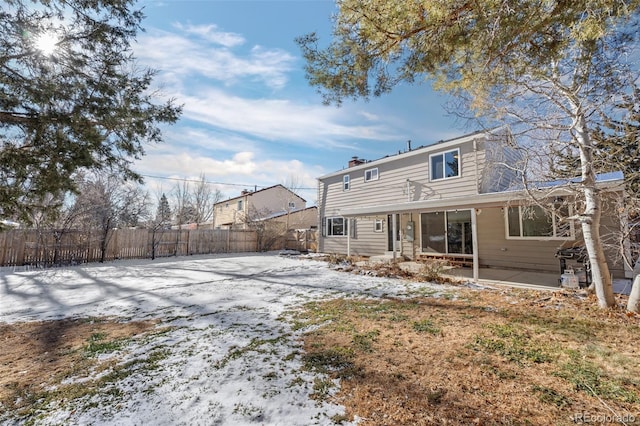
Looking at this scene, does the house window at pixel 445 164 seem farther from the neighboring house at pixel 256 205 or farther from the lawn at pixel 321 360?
the neighboring house at pixel 256 205

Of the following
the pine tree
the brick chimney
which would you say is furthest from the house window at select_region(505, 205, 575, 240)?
the pine tree

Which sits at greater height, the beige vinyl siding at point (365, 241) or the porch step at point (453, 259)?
the beige vinyl siding at point (365, 241)

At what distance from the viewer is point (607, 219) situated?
7.33 metres

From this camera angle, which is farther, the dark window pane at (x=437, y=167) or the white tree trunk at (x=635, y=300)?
the dark window pane at (x=437, y=167)

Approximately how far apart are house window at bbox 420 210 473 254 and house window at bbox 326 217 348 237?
14.6 ft

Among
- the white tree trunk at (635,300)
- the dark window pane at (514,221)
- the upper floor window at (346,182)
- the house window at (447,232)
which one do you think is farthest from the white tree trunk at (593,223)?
the upper floor window at (346,182)

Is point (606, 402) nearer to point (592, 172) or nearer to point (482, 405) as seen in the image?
point (482, 405)

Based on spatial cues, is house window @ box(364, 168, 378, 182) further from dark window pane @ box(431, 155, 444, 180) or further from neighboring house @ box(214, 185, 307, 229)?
neighboring house @ box(214, 185, 307, 229)

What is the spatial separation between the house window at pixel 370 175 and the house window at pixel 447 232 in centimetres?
302

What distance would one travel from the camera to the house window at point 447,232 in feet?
33.1

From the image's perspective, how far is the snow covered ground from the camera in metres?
2.26

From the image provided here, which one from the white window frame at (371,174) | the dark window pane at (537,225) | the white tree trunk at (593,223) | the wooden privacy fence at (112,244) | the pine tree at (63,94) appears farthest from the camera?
the white window frame at (371,174)

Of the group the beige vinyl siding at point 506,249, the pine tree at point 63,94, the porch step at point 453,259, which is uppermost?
the pine tree at point 63,94

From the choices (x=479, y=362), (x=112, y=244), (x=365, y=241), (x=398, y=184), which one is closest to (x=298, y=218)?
(x=365, y=241)
